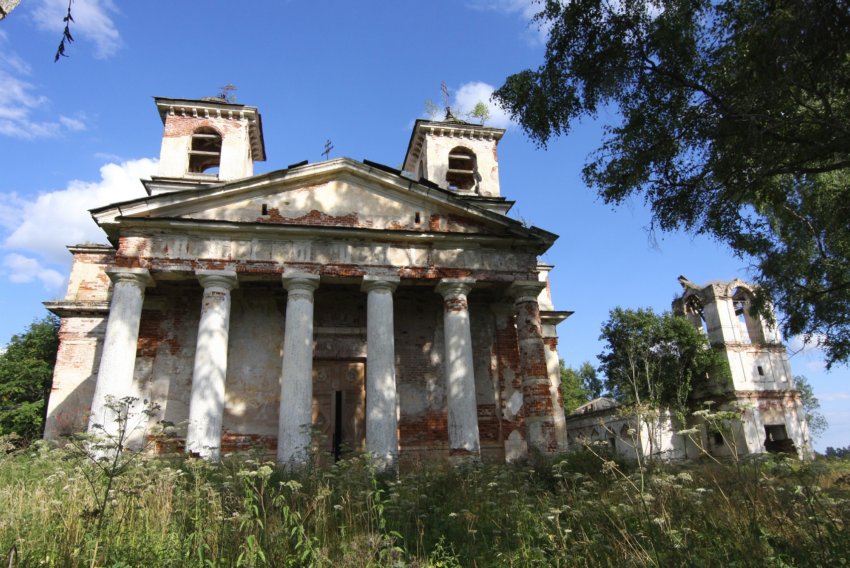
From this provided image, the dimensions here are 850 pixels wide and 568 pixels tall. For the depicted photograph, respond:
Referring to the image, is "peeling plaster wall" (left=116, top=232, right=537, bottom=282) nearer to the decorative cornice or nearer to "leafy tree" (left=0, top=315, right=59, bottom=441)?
the decorative cornice

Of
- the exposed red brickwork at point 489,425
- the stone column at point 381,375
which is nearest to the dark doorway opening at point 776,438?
the exposed red brickwork at point 489,425

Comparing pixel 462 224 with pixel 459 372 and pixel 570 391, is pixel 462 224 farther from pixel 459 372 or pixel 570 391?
pixel 570 391

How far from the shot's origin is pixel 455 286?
1291 centimetres

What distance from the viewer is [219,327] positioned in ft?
38.4

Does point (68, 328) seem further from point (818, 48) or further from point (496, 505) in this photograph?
point (818, 48)

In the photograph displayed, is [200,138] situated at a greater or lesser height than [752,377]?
greater

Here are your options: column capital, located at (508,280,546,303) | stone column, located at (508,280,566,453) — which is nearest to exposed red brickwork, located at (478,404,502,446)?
stone column, located at (508,280,566,453)

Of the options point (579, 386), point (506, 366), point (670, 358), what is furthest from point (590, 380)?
point (506, 366)

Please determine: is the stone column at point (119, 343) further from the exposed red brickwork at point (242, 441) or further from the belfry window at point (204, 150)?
the belfry window at point (204, 150)

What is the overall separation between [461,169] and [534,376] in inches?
328

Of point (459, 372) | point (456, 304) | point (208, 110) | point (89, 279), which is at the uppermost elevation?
point (208, 110)

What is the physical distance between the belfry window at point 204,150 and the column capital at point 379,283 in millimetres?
7380

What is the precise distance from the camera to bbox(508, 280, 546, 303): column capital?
13148 millimetres

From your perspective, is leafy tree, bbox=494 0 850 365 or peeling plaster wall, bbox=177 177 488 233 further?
peeling plaster wall, bbox=177 177 488 233
